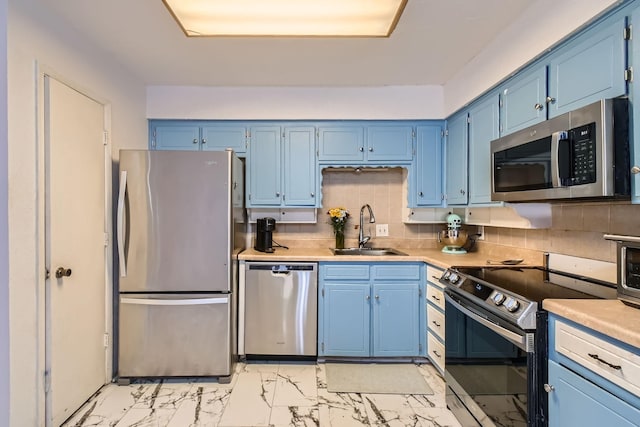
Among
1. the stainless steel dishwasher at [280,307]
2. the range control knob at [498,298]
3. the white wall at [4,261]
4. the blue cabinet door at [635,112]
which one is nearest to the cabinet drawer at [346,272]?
the stainless steel dishwasher at [280,307]

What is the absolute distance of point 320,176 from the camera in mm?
3068

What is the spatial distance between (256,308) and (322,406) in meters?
0.90

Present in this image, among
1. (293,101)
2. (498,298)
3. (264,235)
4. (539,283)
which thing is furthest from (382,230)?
(498,298)

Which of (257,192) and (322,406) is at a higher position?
(257,192)

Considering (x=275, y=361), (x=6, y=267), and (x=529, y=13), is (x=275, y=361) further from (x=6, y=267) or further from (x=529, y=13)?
(x=529, y=13)

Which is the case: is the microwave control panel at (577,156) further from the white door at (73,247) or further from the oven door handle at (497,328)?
the white door at (73,247)

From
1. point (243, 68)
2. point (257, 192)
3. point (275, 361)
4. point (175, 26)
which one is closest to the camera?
point (175, 26)

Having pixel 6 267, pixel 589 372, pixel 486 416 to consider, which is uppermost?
pixel 6 267

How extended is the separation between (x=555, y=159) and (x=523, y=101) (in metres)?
0.63

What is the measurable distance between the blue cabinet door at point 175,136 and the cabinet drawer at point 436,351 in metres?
2.61

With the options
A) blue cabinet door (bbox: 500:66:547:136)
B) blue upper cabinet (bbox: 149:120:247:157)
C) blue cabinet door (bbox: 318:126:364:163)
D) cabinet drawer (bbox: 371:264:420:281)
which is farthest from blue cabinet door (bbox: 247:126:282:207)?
blue cabinet door (bbox: 500:66:547:136)

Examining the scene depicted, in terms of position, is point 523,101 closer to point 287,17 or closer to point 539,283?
point 539,283

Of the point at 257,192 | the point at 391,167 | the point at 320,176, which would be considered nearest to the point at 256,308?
the point at 257,192

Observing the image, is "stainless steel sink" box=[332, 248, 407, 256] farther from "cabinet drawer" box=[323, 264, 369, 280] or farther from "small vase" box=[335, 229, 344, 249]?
"cabinet drawer" box=[323, 264, 369, 280]
